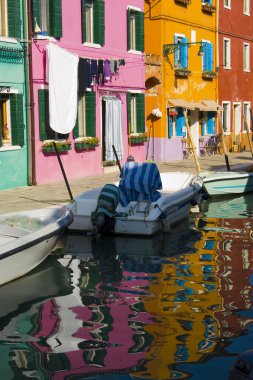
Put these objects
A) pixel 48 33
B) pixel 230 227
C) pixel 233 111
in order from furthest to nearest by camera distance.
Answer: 1. pixel 233 111
2. pixel 48 33
3. pixel 230 227

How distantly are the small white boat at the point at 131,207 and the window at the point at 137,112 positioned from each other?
1113cm

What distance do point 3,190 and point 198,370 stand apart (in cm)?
1229

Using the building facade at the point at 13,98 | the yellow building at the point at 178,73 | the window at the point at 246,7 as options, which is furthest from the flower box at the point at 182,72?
the building facade at the point at 13,98

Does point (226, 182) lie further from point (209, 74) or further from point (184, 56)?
point (209, 74)

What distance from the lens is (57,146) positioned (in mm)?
19578

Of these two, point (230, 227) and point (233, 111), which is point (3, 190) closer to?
point (230, 227)

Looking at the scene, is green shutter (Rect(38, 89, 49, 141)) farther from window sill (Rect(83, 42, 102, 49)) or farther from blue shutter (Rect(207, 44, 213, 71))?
blue shutter (Rect(207, 44, 213, 71))

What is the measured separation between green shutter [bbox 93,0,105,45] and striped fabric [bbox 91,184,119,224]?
10.3m

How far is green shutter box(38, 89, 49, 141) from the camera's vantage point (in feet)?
62.2

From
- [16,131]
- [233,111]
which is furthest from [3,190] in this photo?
[233,111]

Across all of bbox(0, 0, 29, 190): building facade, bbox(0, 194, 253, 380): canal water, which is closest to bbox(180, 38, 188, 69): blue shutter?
bbox(0, 0, 29, 190): building facade

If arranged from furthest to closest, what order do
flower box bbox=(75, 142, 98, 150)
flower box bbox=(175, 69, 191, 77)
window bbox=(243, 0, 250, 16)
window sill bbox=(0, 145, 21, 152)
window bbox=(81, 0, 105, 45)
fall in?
window bbox=(243, 0, 250, 16) → flower box bbox=(175, 69, 191, 77) → window bbox=(81, 0, 105, 45) → flower box bbox=(75, 142, 98, 150) → window sill bbox=(0, 145, 21, 152)

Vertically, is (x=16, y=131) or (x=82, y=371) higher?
(x=16, y=131)

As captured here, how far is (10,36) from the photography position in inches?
707
